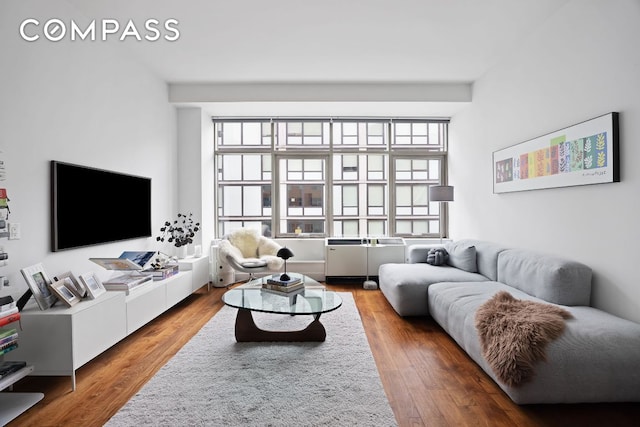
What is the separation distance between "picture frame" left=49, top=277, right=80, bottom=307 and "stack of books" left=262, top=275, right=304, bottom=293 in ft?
4.70

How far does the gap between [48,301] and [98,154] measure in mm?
1491

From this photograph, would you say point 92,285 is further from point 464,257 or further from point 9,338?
point 464,257

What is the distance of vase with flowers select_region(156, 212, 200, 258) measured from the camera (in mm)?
4192

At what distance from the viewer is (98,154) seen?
3.08 metres

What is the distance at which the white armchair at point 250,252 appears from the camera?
14.3 ft

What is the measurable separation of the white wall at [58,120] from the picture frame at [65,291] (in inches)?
12.0

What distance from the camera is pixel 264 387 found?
2051mm

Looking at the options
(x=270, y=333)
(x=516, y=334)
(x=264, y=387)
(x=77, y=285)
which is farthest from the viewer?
(x=270, y=333)

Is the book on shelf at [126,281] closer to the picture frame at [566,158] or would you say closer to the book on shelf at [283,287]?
the book on shelf at [283,287]

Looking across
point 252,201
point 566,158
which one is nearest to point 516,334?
point 566,158

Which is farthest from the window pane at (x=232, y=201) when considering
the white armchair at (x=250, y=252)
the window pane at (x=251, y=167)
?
the white armchair at (x=250, y=252)

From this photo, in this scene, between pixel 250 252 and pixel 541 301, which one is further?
pixel 250 252

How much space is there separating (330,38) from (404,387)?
3.16m

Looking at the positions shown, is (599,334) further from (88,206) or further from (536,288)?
(88,206)
